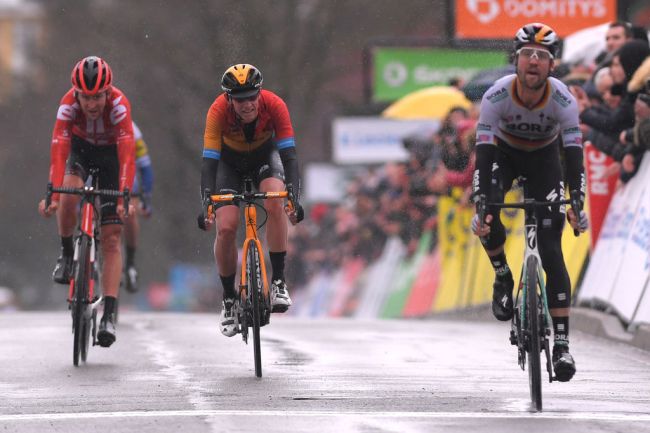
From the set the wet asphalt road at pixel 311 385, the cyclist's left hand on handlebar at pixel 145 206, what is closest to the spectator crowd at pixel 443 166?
the wet asphalt road at pixel 311 385

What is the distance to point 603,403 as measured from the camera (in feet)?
31.7

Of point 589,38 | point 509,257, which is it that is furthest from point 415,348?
point 589,38

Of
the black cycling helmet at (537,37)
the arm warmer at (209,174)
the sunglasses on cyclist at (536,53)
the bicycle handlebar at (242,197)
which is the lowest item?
the bicycle handlebar at (242,197)

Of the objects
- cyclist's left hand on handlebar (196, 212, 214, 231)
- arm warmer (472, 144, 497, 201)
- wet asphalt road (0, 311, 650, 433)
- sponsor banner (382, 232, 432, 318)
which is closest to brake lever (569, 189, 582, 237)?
arm warmer (472, 144, 497, 201)

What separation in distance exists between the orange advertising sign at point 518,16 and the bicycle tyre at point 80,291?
450 inches

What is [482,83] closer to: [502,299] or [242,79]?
[242,79]

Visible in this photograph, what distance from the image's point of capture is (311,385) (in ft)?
34.5

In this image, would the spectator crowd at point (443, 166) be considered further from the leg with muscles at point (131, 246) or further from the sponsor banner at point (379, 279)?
the leg with muscles at point (131, 246)

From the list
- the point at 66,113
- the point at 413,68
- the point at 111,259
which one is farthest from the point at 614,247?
the point at 413,68

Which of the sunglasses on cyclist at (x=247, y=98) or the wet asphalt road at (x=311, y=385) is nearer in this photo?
the wet asphalt road at (x=311, y=385)

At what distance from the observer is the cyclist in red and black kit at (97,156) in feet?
40.3

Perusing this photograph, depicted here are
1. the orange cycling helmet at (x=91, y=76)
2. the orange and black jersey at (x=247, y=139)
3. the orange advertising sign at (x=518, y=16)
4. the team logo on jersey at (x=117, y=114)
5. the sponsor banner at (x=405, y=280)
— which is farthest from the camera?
the sponsor banner at (x=405, y=280)

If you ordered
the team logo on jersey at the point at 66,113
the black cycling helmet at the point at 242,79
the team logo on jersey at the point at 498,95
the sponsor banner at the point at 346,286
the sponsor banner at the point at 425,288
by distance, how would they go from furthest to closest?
1. the sponsor banner at the point at 346,286
2. the sponsor banner at the point at 425,288
3. the team logo on jersey at the point at 66,113
4. the black cycling helmet at the point at 242,79
5. the team logo on jersey at the point at 498,95

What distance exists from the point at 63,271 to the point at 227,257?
1660mm
